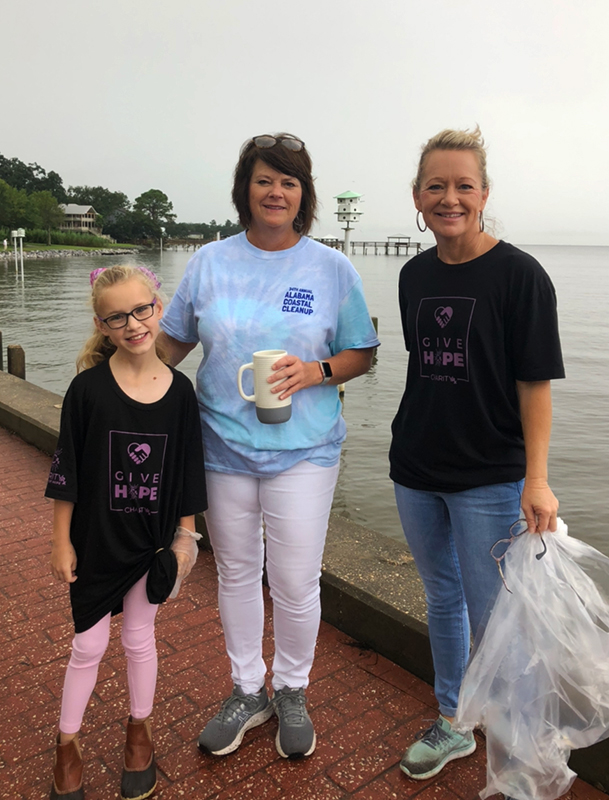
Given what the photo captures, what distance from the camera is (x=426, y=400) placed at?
2.07m

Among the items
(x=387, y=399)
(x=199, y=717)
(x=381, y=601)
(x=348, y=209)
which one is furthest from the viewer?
(x=348, y=209)

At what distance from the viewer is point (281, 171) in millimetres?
2109

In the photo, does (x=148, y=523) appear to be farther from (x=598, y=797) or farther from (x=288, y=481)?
(x=598, y=797)

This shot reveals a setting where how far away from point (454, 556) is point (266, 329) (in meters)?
1.00

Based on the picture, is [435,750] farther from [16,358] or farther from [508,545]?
[16,358]

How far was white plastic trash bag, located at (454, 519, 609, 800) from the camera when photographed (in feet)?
5.94

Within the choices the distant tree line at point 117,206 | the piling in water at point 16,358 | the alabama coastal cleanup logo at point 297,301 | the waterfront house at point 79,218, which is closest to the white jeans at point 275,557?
the alabama coastal cleanup logo at point 297,301

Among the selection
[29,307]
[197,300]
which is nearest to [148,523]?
[197,300]

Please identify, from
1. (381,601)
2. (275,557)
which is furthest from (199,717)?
(381,601)

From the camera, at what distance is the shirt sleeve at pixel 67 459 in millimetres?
1971

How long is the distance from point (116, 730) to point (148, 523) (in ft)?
2.94

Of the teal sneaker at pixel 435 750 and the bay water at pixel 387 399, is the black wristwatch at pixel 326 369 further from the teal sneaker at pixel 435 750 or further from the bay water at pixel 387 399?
the teal sneaker at pixel 435 750

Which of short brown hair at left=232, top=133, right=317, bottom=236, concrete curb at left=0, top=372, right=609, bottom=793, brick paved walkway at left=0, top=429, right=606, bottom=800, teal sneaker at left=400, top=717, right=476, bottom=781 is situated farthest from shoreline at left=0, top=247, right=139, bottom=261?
teal sneaker at left=400, top=717, right=476, bottom=781

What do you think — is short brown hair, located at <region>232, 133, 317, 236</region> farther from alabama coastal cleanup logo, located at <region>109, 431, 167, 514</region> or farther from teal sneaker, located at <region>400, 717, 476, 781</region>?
teal sneaker, located at <region>400, 717, 476, 781</region>
